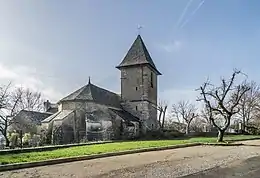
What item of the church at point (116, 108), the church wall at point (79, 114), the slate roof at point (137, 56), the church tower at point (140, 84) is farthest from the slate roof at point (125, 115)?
the slate roof at point (137, 56)

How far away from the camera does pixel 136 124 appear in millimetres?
37500

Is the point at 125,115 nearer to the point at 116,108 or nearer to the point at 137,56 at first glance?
the point at 116,108

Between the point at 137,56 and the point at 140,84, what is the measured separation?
4.11 metres

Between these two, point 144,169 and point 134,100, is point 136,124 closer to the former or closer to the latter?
point 134,100

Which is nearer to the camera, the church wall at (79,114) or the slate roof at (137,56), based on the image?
the church wall at (79,114)

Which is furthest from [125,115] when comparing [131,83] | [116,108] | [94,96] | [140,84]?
[131,83]

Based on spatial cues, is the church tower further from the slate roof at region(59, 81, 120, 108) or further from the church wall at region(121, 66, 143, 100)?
the slate roof at region(59, 81, 120, 108)

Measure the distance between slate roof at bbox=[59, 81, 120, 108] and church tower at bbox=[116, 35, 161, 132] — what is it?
5.59 ft

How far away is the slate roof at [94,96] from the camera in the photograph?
3503 cm

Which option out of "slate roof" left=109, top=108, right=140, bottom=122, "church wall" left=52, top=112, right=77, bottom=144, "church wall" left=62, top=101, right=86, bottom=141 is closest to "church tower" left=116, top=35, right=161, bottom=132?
"slate roof" left=109, top=108, right=140, bottom=122

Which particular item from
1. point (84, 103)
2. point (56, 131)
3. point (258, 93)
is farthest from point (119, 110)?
point (258, 93)

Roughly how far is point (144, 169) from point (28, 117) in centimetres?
2953

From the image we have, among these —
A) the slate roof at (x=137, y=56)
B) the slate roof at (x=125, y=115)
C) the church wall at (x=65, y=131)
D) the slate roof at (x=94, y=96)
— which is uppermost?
the slate roof at (x=137, y=56)

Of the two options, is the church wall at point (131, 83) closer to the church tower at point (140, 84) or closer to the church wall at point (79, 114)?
the church tower at point (140, 84)
